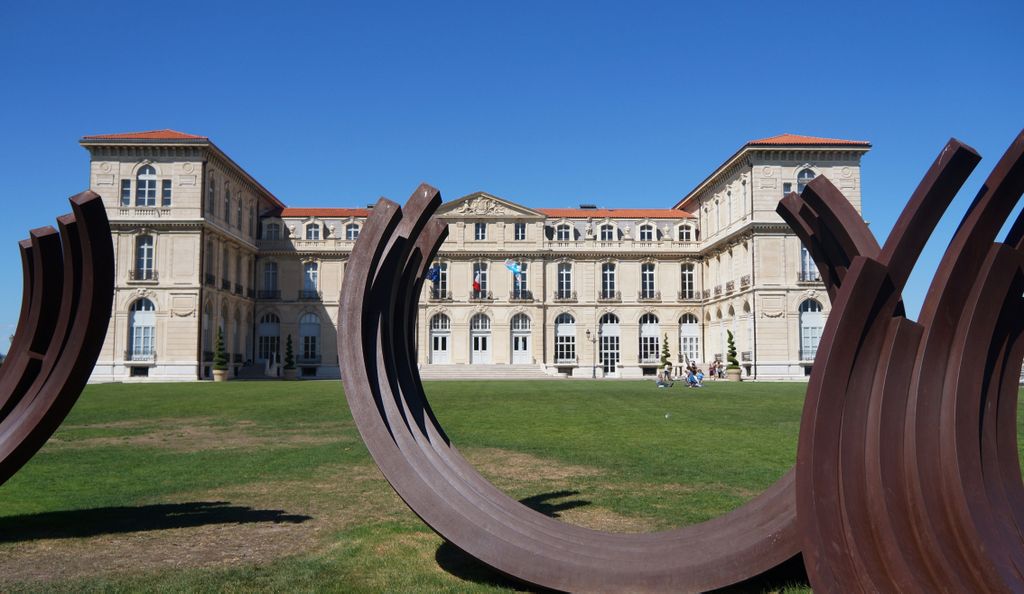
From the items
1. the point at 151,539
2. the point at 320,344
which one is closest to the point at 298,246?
the point at 320,344

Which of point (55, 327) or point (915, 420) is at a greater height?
point (55, 327)

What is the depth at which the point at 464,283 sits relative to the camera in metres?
55.9

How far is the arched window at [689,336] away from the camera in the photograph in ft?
185

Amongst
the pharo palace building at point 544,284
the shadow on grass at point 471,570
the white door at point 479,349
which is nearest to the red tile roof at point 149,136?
the pharo palace building at point 544,284

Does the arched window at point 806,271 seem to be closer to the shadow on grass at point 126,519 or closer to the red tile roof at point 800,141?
the red tile roof at point 800,141

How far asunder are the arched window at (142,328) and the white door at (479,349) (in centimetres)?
2024

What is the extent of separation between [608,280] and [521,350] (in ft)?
26.1

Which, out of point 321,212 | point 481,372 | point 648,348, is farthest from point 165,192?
point 648,348

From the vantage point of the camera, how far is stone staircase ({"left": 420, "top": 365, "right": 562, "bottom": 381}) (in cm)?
5078

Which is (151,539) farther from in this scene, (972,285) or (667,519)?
(972,285)

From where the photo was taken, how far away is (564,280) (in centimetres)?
5666

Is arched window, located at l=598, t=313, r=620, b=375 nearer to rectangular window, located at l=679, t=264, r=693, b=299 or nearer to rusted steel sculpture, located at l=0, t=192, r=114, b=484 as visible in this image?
rectangular window, located at l=679, t=264, r=693, b=299

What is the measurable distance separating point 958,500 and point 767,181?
44976mm

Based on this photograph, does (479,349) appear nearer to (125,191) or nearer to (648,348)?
(648,348)
